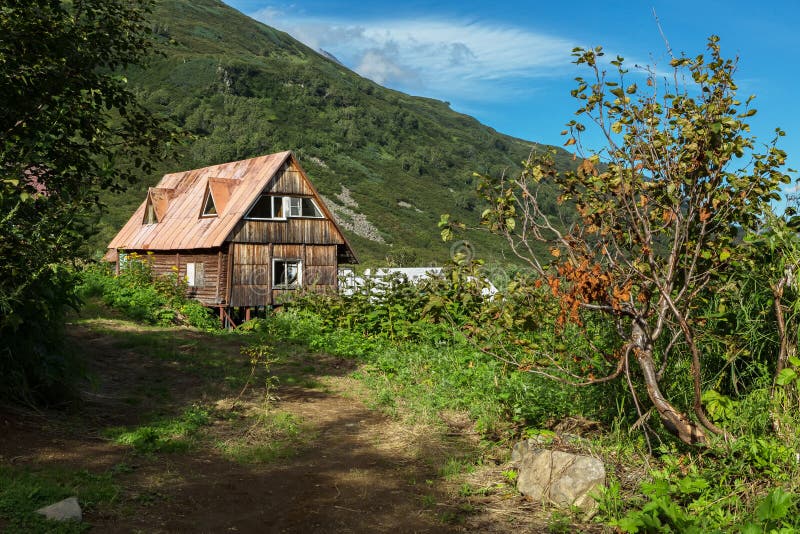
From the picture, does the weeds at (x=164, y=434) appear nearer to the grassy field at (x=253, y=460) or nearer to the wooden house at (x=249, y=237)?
the grassy field at (x=253, y=460)

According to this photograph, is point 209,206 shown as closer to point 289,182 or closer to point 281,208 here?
point 281,208

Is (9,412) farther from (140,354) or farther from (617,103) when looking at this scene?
(617,103)

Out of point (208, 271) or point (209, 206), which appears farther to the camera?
point (209, 206)

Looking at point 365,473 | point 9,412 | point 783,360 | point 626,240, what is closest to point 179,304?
point 9,412

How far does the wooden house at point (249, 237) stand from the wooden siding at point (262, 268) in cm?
4

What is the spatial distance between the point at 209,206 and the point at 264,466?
2231 centimetres

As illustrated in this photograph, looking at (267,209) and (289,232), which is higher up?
(267,209)

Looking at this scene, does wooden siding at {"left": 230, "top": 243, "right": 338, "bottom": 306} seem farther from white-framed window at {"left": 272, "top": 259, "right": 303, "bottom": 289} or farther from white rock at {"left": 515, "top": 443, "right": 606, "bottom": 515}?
white rock at {"left": 515, "top": 443, "right": 606, "bottom": 515}

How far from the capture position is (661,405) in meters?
5.36

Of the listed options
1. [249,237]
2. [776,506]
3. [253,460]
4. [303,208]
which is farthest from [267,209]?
[776,506]

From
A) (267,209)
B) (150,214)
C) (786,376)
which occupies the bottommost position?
(786,376)

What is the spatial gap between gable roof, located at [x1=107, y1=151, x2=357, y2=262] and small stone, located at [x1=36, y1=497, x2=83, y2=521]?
20.9m

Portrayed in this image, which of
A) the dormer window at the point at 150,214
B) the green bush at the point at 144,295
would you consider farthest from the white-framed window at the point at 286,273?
the dormer window at the point at 150,214

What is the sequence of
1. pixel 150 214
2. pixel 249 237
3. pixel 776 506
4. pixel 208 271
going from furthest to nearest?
1. pixel 150 214
2. pixel 208 271
3. pixel 249 237
4. pixel 776 506
